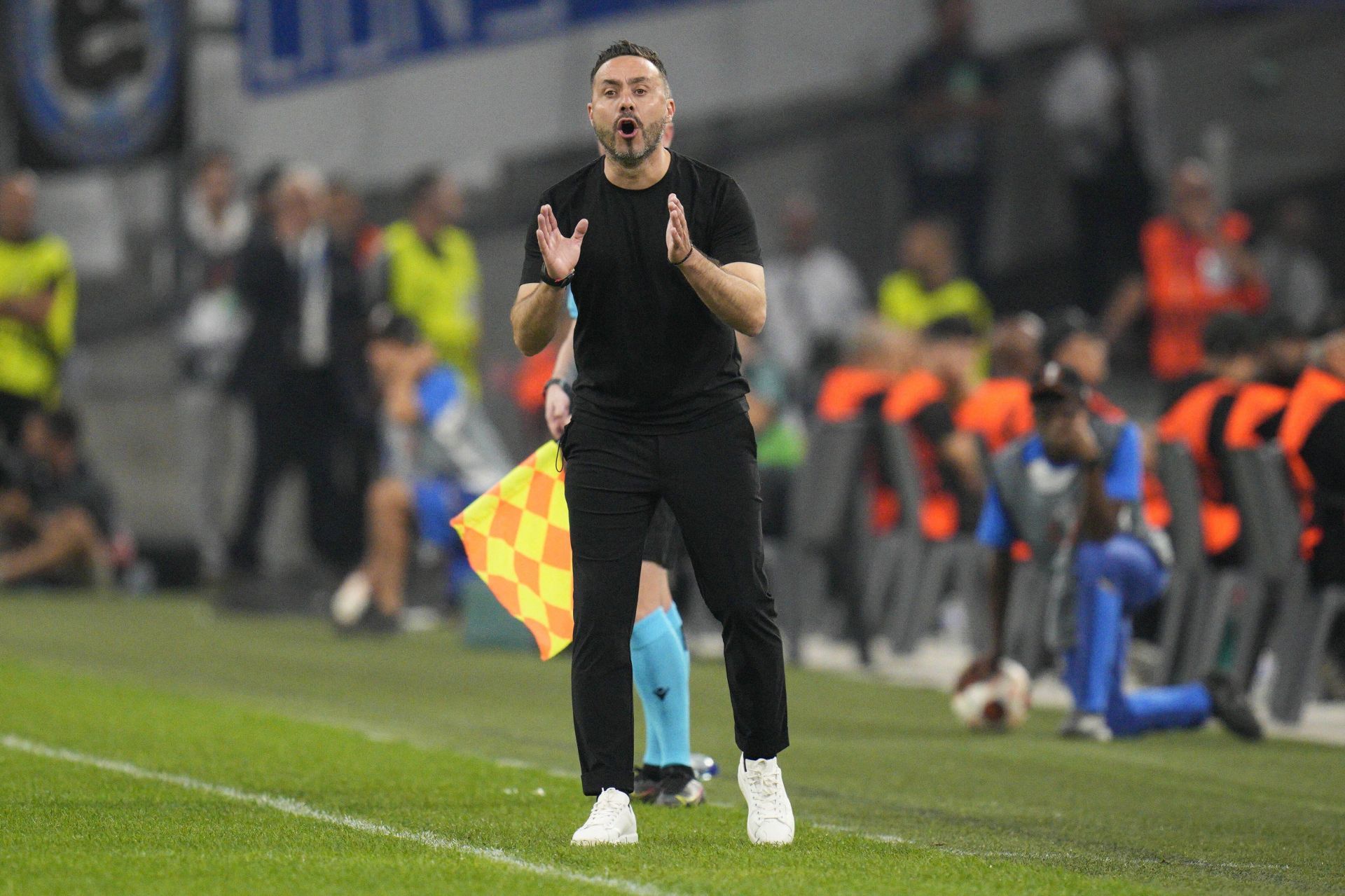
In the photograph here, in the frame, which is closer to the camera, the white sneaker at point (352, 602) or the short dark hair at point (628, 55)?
the short dark hair at point (628, 55)

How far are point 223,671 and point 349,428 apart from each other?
4.82 metres

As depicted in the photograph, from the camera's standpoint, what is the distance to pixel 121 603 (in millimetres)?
16984

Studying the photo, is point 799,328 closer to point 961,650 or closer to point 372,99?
point 372,99

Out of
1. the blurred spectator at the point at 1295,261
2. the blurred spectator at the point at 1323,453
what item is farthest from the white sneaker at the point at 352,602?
the blurred spectator at the point at 1295,261

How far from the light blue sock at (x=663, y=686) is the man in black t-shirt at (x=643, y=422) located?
3.09 feet

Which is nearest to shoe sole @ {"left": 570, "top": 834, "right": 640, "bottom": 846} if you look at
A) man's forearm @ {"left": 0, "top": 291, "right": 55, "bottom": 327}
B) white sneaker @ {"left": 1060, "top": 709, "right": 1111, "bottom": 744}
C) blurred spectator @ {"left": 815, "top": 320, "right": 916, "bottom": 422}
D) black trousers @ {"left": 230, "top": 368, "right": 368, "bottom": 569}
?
white sneaker @ {"left": 1060, "top": 709, "right": 1111, "bottom": 744}

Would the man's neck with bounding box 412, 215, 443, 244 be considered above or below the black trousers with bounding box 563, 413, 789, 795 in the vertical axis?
above

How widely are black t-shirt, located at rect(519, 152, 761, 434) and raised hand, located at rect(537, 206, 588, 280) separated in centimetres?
15

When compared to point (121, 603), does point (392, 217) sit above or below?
above

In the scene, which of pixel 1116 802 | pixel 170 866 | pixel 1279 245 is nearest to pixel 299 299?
pixel 1279 245

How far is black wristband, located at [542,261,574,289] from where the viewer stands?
589 cm

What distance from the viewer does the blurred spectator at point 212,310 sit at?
17625 millimetres

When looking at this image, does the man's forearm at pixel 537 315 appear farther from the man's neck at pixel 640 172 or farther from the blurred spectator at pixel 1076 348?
the blurred spectator at pixel 1076 348

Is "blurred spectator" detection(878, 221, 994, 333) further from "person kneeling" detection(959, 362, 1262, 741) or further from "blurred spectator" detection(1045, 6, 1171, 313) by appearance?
"person kneeling" detection(959, 362, 1262, 741)
